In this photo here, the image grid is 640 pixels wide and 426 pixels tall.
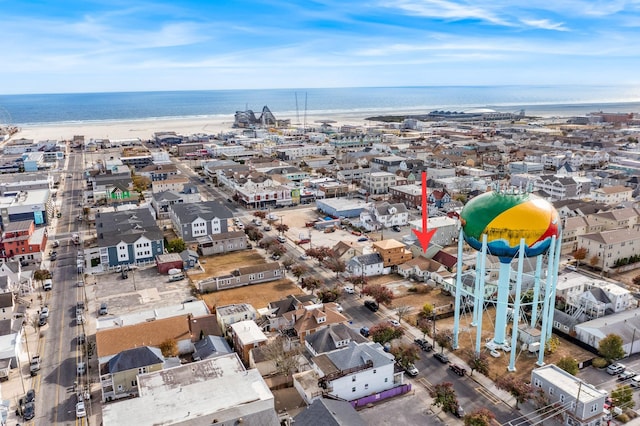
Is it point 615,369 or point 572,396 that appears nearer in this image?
point 572,396

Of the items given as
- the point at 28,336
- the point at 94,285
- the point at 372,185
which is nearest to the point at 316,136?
the point at 372,185

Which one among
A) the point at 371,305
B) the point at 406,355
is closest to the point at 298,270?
the point at 371,305

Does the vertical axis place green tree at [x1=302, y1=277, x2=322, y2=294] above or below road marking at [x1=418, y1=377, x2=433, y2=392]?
above

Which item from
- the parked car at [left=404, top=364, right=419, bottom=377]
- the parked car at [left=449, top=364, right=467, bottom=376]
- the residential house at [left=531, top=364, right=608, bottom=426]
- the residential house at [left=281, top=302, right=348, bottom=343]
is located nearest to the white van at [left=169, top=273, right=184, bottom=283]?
the residential house at [left=281, top=302, right=348, bottom=343]

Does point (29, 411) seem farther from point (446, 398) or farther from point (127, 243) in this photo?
point (127, 243)

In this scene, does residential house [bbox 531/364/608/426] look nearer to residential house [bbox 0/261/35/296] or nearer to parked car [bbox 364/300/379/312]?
parked car [bbox 364/300/379/312]

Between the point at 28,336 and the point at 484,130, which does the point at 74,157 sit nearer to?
the point at 28,336

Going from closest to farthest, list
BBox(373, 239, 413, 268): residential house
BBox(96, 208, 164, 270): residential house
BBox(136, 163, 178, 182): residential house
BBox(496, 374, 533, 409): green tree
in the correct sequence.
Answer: BBox(496, 374, 533, 409): green tree
BBox(373, 239, 413, 268): residential house
BBox(96, 208, 164, 270): residential house
BBox(136, 163, 178, 182): residential house
